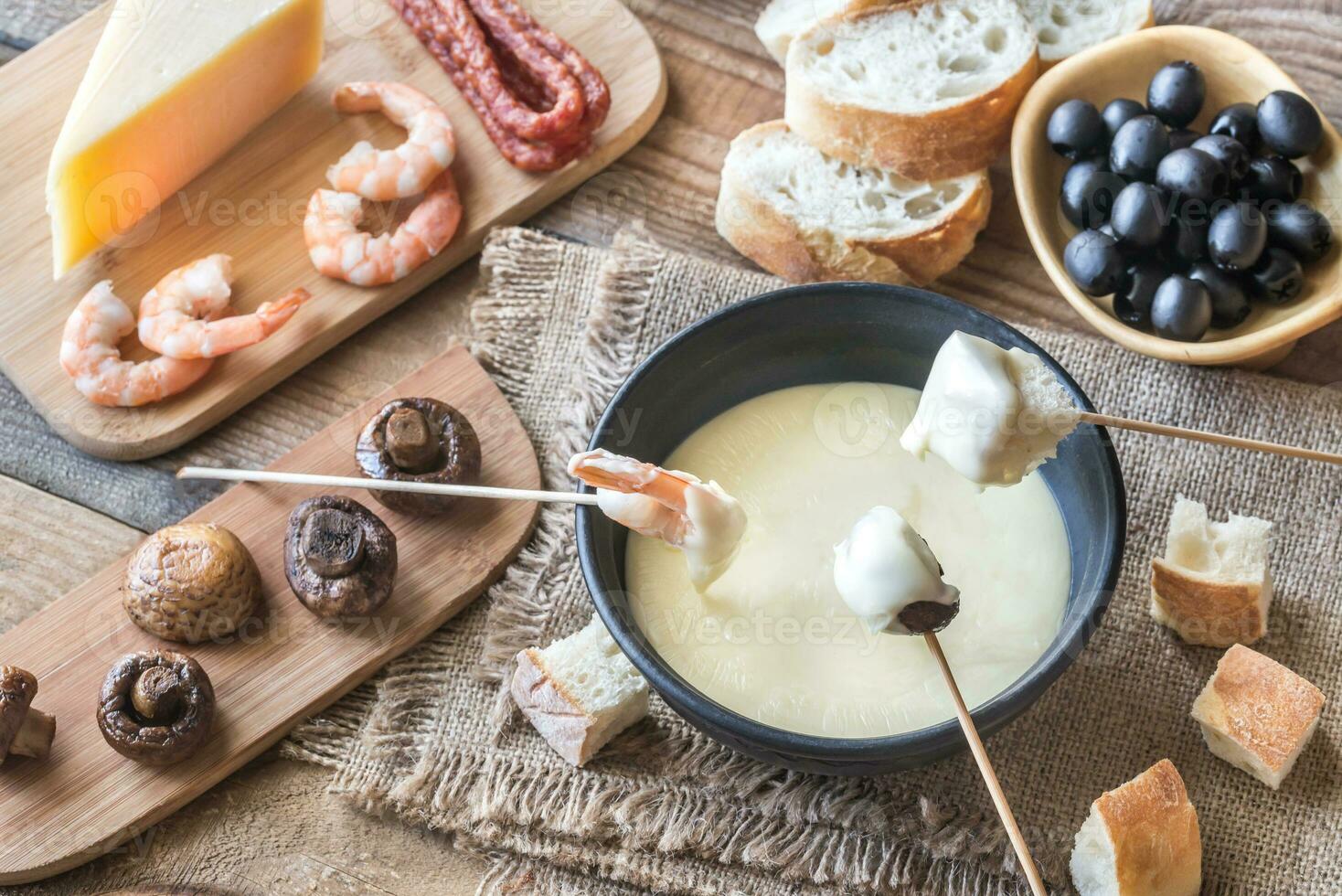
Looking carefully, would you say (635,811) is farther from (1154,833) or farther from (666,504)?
(1154,833)

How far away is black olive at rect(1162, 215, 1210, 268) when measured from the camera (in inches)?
73.7

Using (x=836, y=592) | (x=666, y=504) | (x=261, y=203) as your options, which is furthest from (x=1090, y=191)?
(x=261, y=203)

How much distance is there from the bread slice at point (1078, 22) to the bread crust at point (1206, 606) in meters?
0.90

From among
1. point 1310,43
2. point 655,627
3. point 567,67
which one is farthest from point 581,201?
point 1310,43

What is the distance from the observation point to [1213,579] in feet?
5.62

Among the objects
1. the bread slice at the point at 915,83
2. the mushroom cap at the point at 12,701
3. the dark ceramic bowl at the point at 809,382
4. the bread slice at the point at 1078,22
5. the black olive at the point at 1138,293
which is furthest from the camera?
the bread slice at the point at 1078,22

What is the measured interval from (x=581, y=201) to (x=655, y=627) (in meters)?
0.91

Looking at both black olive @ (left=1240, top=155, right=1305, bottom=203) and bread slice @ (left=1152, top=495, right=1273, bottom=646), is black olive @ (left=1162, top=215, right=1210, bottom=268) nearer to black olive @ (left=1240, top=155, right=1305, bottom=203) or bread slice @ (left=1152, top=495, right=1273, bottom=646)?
black olive @ (left=1240, top=155, right=1305, bottom=203)

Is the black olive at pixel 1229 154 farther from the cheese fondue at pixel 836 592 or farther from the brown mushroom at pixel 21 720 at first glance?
the brown mushroom at pixel 21 720

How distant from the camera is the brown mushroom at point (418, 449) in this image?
6.04 ft

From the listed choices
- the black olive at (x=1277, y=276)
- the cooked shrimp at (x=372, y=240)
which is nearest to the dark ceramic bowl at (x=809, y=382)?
the black olive at (x=1277, y=276)

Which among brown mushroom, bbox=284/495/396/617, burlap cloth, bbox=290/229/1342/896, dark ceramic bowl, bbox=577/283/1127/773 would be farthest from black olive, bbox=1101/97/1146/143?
brown mushroom, bbox=284/495/396/617

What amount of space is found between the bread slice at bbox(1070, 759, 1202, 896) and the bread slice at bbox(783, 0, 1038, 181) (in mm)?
992

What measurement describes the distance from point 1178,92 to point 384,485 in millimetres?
1337
